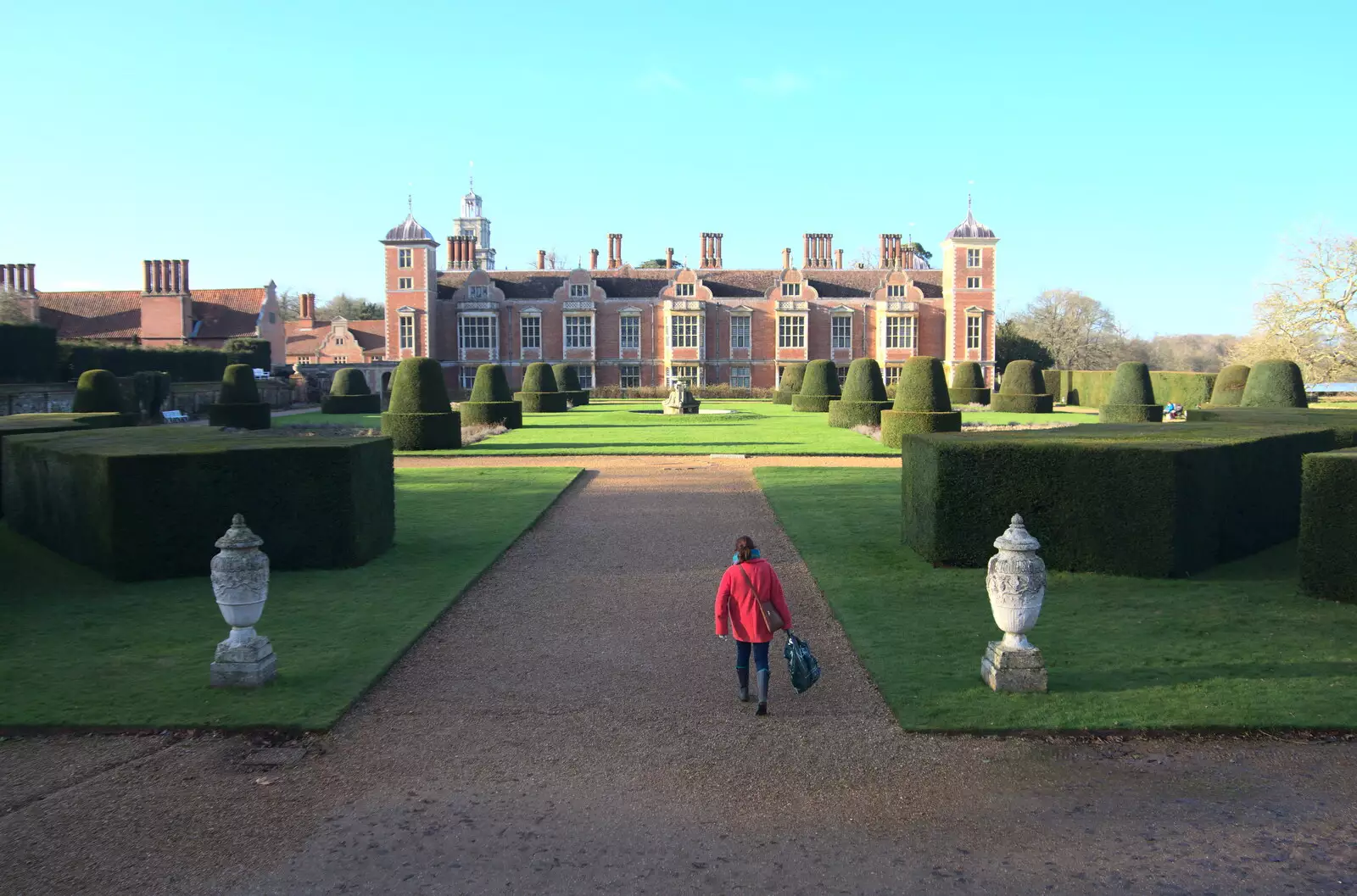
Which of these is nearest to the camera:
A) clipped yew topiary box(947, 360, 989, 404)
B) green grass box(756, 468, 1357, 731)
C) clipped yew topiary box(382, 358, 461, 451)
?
green grass box(756, 468, 1357, 731)

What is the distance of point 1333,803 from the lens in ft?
15.5

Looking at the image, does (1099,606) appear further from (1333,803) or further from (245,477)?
(245,477)

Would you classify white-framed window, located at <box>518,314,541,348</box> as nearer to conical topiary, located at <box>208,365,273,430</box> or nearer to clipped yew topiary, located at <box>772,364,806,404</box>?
clipped yew topiary, located at <box>772,364,806,404</box>

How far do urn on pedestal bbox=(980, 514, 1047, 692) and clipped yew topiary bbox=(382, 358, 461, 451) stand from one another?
58.3ft

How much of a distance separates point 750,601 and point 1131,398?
26.9 m

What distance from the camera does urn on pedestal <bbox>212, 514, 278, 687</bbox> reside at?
6.20m

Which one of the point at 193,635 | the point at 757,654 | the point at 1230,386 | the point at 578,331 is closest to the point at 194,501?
the point at 193,635

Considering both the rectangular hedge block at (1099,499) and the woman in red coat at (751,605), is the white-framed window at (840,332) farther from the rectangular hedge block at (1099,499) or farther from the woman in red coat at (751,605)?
the woman in red coat at (751,605)

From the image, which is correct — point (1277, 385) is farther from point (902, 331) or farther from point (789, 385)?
point (902, 331)

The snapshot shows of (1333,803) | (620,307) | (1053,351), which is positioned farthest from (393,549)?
(1053,351)

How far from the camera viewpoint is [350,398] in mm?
37000

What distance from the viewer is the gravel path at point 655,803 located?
4.10m

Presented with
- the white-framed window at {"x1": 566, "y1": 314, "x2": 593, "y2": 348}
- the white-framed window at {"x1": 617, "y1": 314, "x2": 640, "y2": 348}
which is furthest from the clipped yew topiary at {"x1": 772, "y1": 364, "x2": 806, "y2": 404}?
the white-framed window at {"x1": 566, "y1": 314, "x2": 593, "y2": 348}

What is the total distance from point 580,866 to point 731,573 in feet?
7.36
